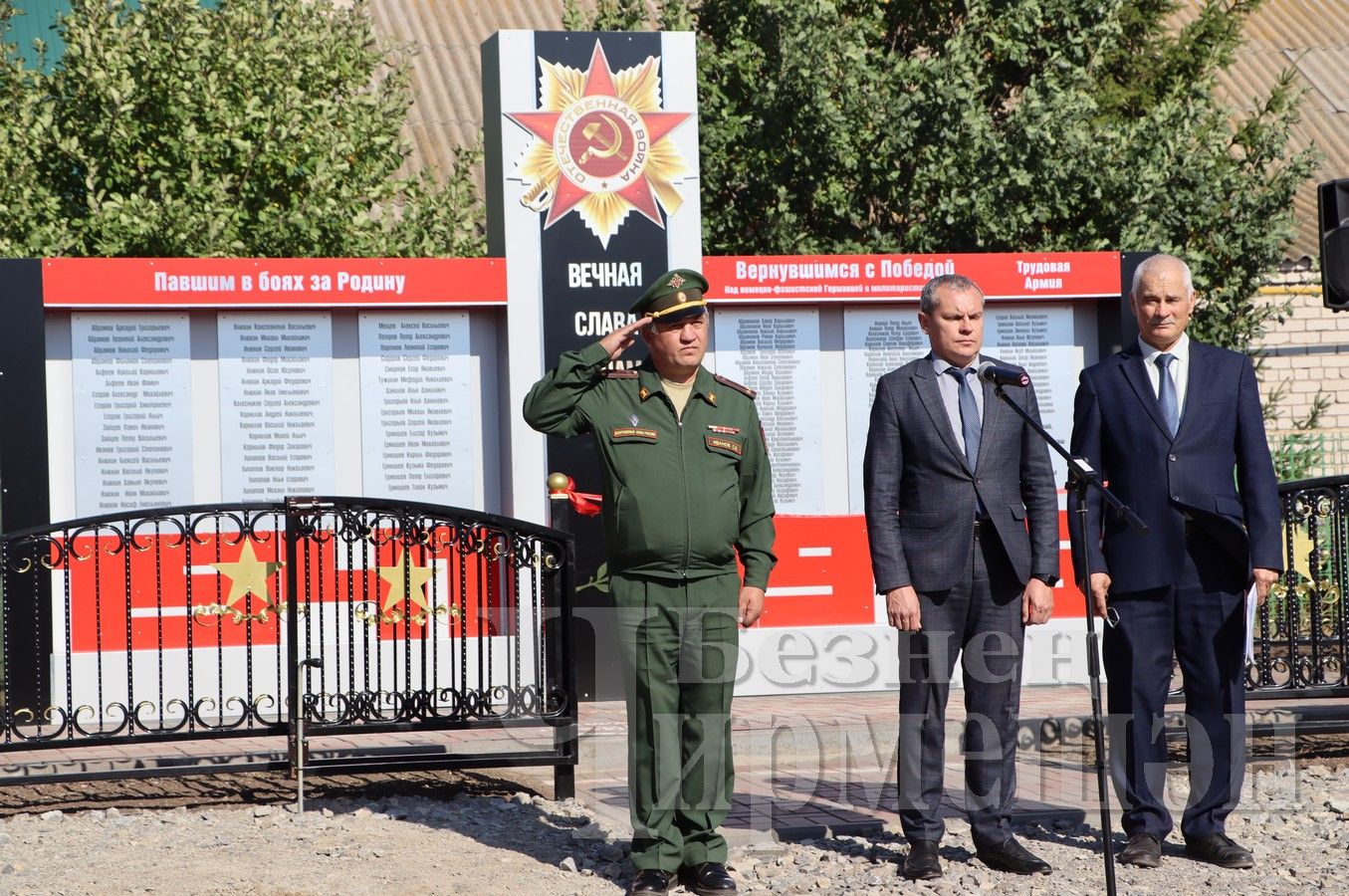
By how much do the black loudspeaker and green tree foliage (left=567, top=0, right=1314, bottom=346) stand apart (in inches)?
320

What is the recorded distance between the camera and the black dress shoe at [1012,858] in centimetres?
548

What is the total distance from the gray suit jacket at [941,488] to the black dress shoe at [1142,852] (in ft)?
3.36

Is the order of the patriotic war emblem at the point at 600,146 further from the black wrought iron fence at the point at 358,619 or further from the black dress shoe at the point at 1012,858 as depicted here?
the black dress shoe at the point at 1012,858

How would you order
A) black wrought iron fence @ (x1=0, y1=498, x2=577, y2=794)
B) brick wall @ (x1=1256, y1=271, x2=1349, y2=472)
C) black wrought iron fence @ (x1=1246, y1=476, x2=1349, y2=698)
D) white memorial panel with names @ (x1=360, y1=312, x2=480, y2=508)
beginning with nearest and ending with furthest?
black wrought iron fence @ (x1=0, y1=498, x2=577, y2=794)
black wrought iron fence @ (x1=1246, y1=476, x2=1349, y2=698)
white memorial panel with names @ (x1=360, y1=312, x2=480, y2=508)
brick wall @ (x1=1256, y1=271, x2=1349, y2=472)

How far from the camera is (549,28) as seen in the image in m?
28.9

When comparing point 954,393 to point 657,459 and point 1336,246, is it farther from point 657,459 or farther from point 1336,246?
point 1336,246

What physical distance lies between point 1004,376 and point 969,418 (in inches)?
24.0

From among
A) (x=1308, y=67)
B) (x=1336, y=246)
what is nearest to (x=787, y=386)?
(x=1336, y=246)

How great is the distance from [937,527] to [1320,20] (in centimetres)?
2915

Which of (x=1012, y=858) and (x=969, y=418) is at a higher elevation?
(x=969, y=418)

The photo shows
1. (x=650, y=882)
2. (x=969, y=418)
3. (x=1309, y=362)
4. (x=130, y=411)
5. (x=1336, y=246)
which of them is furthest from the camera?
(x=1309, y=362)

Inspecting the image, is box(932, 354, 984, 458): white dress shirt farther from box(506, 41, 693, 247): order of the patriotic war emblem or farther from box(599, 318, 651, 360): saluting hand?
box(506, 41, 693, 247): order of the patriotic war emblem

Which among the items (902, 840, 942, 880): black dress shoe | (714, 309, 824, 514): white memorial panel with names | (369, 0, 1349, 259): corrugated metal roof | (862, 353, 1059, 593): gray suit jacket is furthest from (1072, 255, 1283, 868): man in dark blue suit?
(369, 0, 1349, 259): corrugated metal roof

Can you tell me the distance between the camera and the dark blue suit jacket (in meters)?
5.70
